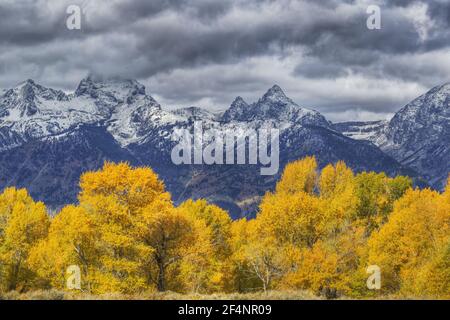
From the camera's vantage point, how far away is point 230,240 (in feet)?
332

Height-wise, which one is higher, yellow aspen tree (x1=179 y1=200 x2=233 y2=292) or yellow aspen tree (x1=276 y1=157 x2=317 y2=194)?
yellow aspen tree (x1=276 y1=157 x2=317 y2=194)

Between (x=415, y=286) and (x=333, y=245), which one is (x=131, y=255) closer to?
(x=333, y=245)

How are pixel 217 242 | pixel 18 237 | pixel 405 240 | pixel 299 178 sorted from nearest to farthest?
1. pixel 405 240
2. pixel 18 237
3. pixel 217 242
4. pixel 299 178

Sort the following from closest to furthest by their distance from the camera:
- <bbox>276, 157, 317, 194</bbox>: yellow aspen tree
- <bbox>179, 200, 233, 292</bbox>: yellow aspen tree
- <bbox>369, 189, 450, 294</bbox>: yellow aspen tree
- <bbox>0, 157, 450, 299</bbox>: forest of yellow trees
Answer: <bbox>0, 157, 450, 299</bbox>: forest of yellow trees < <bbox>369, 189, 450, 294</bbox>: yellow aspen tree < <bbox>179, 200, 233, 292</bbox>: yellow aspen tree < <bbox>276, 157, 317, 194</bbox>: yellow aspen tree

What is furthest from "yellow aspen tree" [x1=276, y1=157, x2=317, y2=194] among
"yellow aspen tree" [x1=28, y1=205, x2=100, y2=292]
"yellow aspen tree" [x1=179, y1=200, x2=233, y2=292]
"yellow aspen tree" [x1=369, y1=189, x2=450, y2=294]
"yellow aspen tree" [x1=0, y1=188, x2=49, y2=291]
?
"yellow aspen tree" [x1=0, y1=188, x2=49, y2=291]

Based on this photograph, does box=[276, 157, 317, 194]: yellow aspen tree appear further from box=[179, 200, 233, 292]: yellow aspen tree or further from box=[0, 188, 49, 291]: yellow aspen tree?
box=[0, 188, 49, 291]: yellow aspen tree

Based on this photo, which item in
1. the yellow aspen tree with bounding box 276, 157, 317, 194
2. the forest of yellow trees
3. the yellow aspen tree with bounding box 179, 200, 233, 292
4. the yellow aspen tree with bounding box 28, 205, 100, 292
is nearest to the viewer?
the forest of yellow trees

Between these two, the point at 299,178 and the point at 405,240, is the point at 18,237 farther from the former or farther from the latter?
the point at 405,240

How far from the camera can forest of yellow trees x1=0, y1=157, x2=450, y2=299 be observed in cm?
6059

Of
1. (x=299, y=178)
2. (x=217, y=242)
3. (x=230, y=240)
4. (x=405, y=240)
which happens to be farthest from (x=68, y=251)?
(x=405, y=240)

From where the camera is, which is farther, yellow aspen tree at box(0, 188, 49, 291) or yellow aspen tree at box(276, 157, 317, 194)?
yellow aspen tree at box(276, 157, 317, 194)

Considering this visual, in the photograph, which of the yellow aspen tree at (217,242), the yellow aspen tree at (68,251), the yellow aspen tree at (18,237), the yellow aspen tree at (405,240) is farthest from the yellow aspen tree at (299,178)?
the yellow aspen tree at (18,237)
